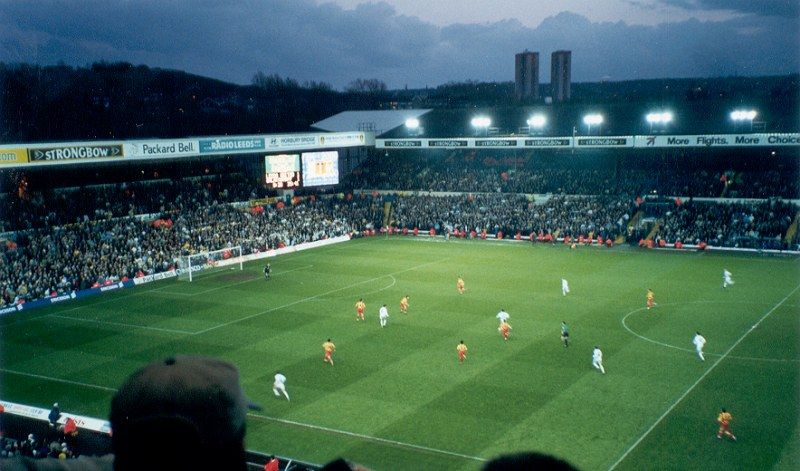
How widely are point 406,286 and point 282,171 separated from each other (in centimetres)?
2285

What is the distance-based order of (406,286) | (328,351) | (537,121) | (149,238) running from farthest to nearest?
1. (537,121)
2. (149,238)
3. (406,286)
4. (328,351)

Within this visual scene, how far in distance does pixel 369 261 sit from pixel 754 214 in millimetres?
29627

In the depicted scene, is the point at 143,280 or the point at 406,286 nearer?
the point at 406,286

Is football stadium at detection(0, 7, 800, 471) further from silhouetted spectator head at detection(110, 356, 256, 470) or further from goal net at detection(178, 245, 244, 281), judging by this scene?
goal net at detection(178, 245, 244, 281)

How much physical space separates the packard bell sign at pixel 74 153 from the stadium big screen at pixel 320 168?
16.9m

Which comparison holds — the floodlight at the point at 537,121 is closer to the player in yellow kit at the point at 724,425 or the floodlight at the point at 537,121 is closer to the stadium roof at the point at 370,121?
the stadium roof at the point at 370,121

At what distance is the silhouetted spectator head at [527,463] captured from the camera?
6.38ft

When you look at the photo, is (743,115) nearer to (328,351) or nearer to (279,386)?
(328,351)

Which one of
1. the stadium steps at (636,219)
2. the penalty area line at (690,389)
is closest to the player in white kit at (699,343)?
the penalty area line at (690,389)

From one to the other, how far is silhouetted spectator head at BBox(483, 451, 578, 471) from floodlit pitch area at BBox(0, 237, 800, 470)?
39.3 feet

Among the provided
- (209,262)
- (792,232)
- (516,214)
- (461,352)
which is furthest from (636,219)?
(461,352)

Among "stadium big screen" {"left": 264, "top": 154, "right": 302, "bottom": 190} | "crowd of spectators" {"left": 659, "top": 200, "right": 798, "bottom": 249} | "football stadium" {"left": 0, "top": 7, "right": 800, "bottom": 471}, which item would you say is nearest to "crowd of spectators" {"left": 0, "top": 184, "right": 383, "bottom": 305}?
"football stadium" {"left": 0, "top": 7, "right": 800, "bottom": 471}

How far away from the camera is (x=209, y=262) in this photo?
4894 cm

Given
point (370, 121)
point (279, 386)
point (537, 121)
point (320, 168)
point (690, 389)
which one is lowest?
point (690, 389)
